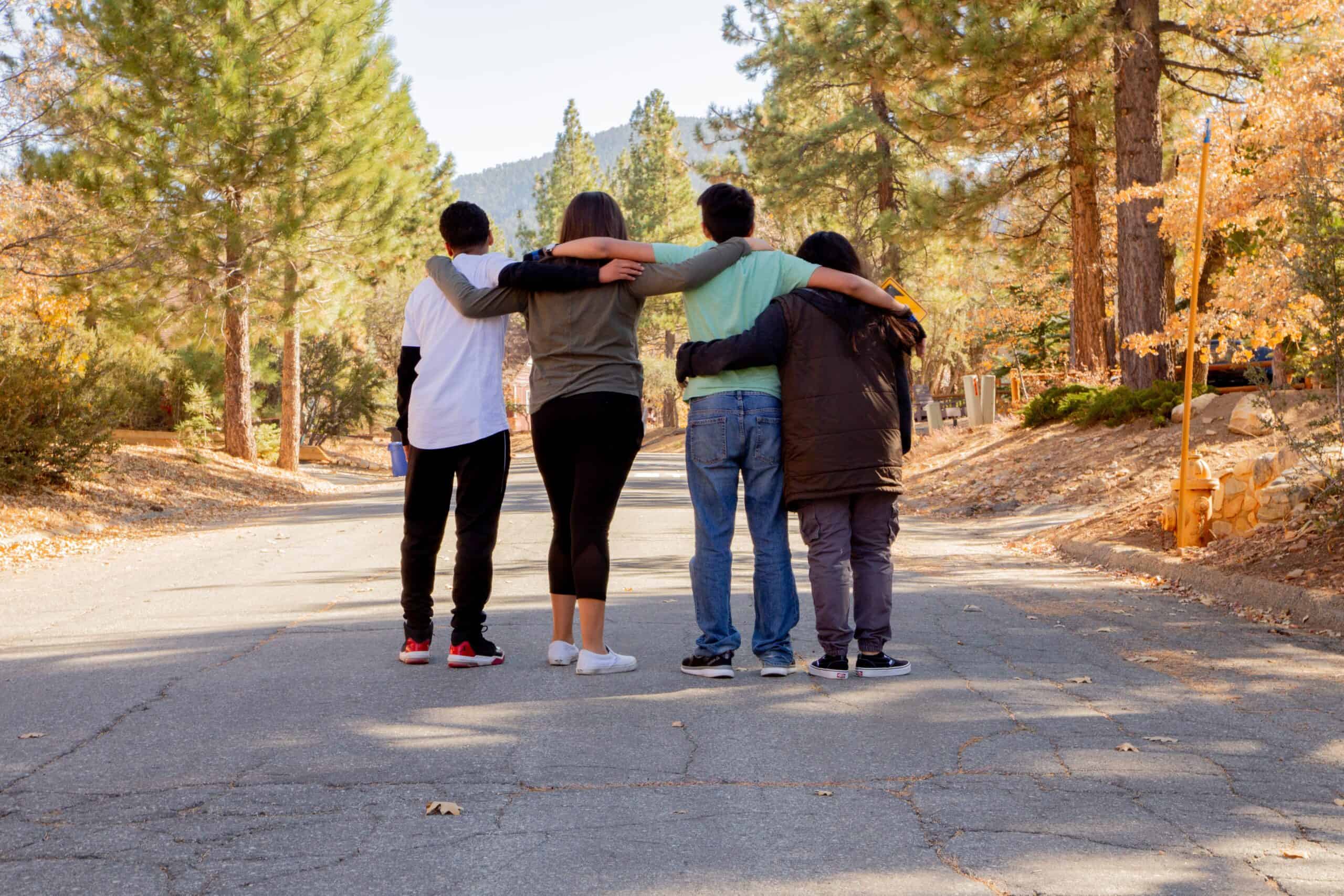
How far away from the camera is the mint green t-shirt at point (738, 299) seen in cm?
556

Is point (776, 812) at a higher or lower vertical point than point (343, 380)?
lower

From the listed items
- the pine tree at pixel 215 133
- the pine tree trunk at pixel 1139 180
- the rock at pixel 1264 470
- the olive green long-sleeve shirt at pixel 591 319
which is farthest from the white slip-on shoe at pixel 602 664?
the pine tree at pixel 215 133

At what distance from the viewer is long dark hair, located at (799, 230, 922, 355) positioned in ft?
18.3

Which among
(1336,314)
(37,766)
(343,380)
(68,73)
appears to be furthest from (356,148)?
(37,766)

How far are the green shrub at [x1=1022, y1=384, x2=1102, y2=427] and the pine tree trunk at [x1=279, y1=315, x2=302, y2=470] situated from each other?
1505cm

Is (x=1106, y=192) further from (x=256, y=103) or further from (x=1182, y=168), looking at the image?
(x=256, y=103)

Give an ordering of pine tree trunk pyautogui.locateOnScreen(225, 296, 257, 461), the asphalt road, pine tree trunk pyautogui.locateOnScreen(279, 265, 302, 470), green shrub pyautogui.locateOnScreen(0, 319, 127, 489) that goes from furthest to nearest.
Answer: pine tree trunk pyautogui.locateOnScreen(279, 265, 302, 470)
pine tree trunk pyautogui.locateOnScreen(225, 296, 257, 461)
green shrub pyautogui.locateOnScreen(0, 319, 127, 489)
the asphalt road

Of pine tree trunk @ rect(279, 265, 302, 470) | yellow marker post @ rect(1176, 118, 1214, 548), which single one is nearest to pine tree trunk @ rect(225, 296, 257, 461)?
pine tree trunk @ rect(279, 265, 302, 470)

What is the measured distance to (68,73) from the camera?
15891 millimetres

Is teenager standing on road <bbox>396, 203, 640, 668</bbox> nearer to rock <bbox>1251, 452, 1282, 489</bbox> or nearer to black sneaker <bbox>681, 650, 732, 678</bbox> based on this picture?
black sneaker <bbox>681, 650, 732, 678</bbox>

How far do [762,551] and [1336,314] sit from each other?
4708 mm

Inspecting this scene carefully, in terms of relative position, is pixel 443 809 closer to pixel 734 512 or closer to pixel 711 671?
pixel 711 671

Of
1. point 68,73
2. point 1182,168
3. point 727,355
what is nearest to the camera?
point 727,355

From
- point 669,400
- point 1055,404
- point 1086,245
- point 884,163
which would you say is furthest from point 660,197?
point 1055,404
